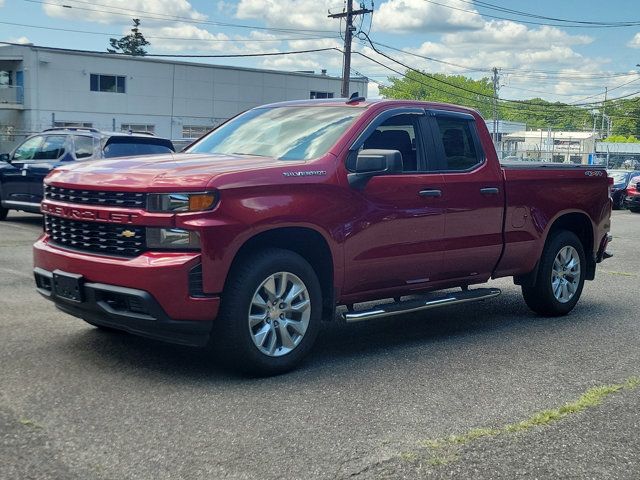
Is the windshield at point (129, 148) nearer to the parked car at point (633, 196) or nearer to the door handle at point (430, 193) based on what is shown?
the door handle at point (430, 193)

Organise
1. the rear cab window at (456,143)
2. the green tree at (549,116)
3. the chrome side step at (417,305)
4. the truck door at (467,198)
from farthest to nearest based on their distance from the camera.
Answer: the green tree at (549,116) → the rear cab window at (456,143) → the truck door at (467,198) → the chrome side step at (417,305)

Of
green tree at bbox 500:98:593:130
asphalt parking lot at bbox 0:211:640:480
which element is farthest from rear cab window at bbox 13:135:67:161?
green tree at bbox 500:98:593:130

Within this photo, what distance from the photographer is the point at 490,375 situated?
5.76m

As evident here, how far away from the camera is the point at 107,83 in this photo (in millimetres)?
45062

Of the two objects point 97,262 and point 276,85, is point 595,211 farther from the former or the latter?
point 276,85

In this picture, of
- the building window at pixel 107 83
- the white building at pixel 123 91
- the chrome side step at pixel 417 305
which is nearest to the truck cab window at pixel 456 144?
the chrome side step at pixel 417 305

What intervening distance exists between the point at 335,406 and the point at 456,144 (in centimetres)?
299

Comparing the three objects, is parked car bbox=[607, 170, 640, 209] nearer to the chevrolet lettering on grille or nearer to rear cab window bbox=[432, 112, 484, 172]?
rear cab window bbox=[432, 112, 484, 172]

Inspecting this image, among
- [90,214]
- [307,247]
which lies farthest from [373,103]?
[90,214]

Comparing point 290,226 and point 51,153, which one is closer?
point 290,226

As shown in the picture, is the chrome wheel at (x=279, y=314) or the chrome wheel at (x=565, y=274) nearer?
the chrome wheel at (x=279, y=314)

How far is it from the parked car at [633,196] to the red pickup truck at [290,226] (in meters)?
19.3

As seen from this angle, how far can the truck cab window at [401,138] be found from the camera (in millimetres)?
6555

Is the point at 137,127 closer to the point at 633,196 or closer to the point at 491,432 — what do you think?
the point at 633,196
